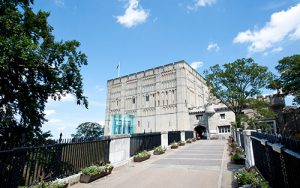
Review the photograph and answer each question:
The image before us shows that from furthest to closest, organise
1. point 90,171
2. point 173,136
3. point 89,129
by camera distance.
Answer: point 89,129
point 173,136
point 90,171

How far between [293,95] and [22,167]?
139 ft

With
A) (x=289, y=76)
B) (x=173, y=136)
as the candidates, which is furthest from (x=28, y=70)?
(x=289, y=76)

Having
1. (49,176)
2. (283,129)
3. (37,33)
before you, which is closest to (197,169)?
(49,176)

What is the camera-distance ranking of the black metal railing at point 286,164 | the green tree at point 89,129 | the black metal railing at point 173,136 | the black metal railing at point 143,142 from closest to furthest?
the black metal railing at point 286,164, the black metal railing at point 143,142, the black metal railing at point 173,136, the green tree at point 89,129

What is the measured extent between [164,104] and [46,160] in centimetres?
4715

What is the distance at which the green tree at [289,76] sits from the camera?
33688 millimetres

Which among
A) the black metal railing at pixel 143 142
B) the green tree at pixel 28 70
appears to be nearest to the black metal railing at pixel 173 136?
the black metal railing at pixel 143 142

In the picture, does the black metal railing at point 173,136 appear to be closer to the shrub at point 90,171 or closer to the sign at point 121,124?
the shrub at point 90,171

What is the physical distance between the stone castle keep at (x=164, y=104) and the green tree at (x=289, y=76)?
38.4 ft

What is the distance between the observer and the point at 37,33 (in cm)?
1210

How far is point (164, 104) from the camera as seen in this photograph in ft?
178

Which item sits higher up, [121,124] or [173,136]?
[121,124]

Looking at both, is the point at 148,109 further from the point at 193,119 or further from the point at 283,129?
the point at 283,129

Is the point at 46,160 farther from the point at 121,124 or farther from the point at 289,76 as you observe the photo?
the point at 289,76
